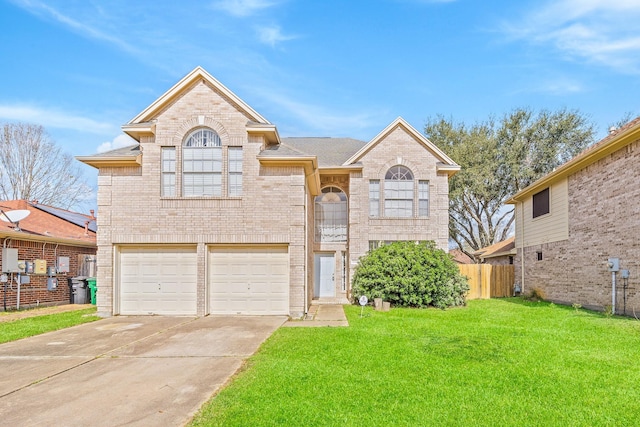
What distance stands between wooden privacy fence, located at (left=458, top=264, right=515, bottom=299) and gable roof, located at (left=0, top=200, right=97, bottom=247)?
56.7 feet

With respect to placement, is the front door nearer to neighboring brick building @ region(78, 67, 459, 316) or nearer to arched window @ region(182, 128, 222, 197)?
neighboring brick building @ region(78, 67, 459, 316)

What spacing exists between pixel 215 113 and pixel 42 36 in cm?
536

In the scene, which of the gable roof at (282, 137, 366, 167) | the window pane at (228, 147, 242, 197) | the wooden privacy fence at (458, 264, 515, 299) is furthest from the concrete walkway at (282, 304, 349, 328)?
the wooden privacy fence at (458, 264, 515, 299)

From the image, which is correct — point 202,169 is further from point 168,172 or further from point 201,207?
point 201,207

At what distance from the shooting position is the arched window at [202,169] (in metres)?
14.0

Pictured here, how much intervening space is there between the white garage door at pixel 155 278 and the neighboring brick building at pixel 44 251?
417 cm

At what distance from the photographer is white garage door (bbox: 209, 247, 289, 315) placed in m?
13.9

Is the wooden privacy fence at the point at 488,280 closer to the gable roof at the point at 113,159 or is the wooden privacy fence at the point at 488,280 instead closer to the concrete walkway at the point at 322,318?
the concrete walkway at the point at 322,318

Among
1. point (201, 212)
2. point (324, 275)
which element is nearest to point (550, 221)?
point (324, 275)

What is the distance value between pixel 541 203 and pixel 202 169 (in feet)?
48.1

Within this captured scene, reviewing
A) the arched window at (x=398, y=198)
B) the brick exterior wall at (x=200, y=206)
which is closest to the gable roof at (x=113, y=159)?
the brick exterior wall at (x=200, y=206)

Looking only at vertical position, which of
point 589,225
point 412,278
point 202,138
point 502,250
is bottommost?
point 412,278

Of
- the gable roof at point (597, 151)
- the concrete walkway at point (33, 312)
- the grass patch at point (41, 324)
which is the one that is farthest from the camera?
the concrete walkway at point (33, 312)

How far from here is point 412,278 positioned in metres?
16.1
